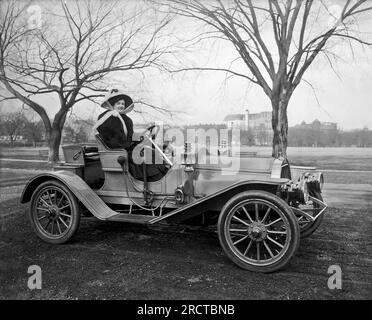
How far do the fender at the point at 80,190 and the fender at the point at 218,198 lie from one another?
57 cm

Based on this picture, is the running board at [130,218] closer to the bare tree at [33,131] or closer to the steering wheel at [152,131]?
the steering wheel at [152,131]

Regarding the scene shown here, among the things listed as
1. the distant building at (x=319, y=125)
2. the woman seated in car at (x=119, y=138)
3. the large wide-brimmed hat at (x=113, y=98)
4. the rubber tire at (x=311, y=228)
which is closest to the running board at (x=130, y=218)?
the woman seated in car at (x=119, y=138)

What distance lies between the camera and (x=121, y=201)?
3.29 metres

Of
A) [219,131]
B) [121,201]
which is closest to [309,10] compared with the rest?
[219,131]

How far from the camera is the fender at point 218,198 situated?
8.29 feet

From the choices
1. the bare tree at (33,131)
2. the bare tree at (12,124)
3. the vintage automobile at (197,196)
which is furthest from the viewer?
the bare tree at (33,131)

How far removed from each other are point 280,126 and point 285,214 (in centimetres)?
213

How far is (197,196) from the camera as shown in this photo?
2.97 meters

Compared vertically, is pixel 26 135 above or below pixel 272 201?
above

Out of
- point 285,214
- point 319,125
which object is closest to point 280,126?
point 319,125

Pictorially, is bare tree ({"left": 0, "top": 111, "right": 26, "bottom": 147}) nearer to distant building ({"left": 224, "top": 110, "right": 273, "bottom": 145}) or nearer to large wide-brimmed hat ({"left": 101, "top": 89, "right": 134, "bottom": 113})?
large wide-brimmed hat ({"left": 101, "top": 89, "right": 134, "bottom": 113})

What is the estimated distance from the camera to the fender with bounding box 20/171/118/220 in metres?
3.03
